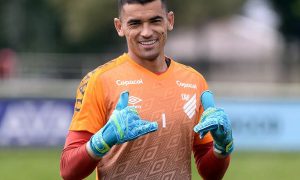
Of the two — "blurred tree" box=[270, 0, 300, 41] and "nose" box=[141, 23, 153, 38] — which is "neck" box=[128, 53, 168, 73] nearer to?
"nose" box=[141, 23, 153, 38]

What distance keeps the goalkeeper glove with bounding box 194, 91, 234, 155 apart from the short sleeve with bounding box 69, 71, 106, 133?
546 mm

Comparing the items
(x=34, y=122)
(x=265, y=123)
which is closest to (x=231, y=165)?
(x=265, y=123)

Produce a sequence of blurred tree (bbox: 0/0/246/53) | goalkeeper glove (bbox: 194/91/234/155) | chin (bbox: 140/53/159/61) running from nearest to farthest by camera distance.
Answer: goalkeeper glove (bbox: 194/91/234/155), chin (bbox: 140/53/159/61), blurred tree (bbox: 0/0/246/53)

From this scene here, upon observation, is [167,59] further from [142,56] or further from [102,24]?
[102,24]

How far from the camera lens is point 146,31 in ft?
17.4

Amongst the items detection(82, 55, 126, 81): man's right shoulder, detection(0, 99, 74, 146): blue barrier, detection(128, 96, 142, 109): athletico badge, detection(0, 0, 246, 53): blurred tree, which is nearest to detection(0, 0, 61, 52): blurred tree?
detection(0, 0, 246, 53): blurred tree

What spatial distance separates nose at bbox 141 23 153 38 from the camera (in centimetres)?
531

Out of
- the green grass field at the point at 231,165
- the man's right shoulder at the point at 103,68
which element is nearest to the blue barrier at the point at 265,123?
the green grass field at the point at 231,165

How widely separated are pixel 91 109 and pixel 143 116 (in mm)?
295

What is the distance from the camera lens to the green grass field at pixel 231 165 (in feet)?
45.2

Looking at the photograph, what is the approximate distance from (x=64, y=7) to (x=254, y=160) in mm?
33695

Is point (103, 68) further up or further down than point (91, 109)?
further up

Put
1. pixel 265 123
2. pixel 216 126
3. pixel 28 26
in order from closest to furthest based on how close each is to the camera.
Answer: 1. pixel 216 126
2. pixel 265 123
3. pixel 28 26

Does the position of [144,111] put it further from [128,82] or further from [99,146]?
[99,146]
